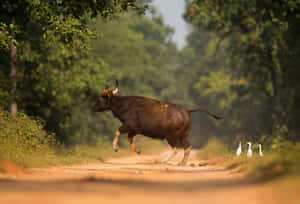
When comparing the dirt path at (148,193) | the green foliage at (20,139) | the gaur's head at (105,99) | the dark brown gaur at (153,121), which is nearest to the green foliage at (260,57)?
the dark brown gaur at (153,121)

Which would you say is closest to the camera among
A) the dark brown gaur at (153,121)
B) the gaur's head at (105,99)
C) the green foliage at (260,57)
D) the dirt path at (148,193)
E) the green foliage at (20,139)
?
the dirt path at (148,193)

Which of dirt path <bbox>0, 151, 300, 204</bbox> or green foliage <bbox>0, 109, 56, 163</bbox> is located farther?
green foliage <bbox>0, 109, 56, 163</bbox>

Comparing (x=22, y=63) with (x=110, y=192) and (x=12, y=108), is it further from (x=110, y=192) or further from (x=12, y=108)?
(x=110, y=192)

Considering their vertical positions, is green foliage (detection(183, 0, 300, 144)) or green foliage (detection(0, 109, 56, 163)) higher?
green foliage (detection(183, 0, 300, 144))

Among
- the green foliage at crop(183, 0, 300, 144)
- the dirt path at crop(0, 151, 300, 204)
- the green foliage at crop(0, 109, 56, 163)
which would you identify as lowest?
the dirt path at crop(0, 151, 300, 204)

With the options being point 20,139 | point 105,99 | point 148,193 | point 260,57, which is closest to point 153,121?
point 105,99

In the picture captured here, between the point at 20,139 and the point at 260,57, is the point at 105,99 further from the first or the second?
the point at 260,57

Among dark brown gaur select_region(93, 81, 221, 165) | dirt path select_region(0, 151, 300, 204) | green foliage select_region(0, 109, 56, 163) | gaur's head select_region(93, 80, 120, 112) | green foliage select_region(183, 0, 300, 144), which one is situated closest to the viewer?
dirt path select_region(0, 151, 300, 204)

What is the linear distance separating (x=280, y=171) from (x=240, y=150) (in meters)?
7.25

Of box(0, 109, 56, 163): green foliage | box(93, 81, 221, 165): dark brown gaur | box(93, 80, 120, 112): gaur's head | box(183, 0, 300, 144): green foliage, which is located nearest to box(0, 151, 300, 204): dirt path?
box(0, 109, 56, 163): green foliage

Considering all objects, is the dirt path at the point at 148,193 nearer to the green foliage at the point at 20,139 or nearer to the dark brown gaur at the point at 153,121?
the green foliage at the point at 20,139

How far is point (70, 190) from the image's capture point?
678 cm

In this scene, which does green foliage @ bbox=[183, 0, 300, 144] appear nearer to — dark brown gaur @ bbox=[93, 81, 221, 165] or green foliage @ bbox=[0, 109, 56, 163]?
dark brown gaur @ bbox=[93, 81, 221, 165]

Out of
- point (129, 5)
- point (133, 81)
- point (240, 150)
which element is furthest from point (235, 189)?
point (133, 81)
